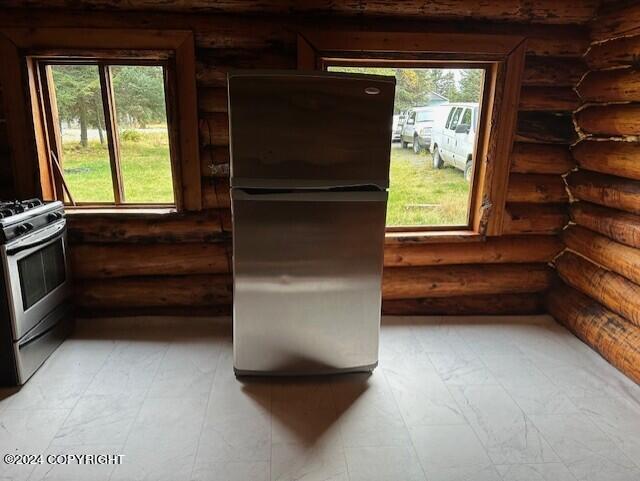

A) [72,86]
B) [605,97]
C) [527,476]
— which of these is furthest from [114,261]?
[605,97]

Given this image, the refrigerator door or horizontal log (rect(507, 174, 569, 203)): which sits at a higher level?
the refrigerator door

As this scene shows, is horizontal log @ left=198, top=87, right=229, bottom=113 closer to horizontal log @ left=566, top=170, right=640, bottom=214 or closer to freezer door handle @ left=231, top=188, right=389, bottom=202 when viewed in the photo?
freezer door handle @ left=231, top=188, right=389, bottom=202

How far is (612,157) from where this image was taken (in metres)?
2.63

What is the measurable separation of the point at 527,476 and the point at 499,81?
2275mm

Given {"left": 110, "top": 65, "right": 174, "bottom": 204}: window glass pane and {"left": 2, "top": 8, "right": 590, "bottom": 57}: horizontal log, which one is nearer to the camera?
{"left": 2, "top": 8, "right": 590, "bottom": 57}: horizontal log

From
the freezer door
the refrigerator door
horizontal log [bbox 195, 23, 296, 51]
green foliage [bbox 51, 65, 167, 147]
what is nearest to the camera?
the refrigerator door

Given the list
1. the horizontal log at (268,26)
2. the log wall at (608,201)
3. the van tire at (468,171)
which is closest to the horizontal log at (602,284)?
the log wall at (608,201)

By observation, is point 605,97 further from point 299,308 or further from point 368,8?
point 299,308

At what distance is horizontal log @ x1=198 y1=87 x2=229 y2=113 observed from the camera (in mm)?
2662

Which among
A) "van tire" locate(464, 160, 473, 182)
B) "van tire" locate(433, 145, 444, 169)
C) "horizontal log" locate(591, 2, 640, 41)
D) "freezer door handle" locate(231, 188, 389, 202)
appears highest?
"horizontal log" locate(591, 2, 640, 41)

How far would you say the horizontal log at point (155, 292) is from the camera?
117 inches

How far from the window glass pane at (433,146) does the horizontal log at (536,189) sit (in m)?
0.30

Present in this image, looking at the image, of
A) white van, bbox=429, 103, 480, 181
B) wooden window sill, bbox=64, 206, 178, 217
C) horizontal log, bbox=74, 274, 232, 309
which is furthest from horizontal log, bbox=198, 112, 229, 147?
white van, bbox=429, 103, 480, 181

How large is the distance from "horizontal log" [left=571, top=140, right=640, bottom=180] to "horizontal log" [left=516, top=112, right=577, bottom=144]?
0.12 m
